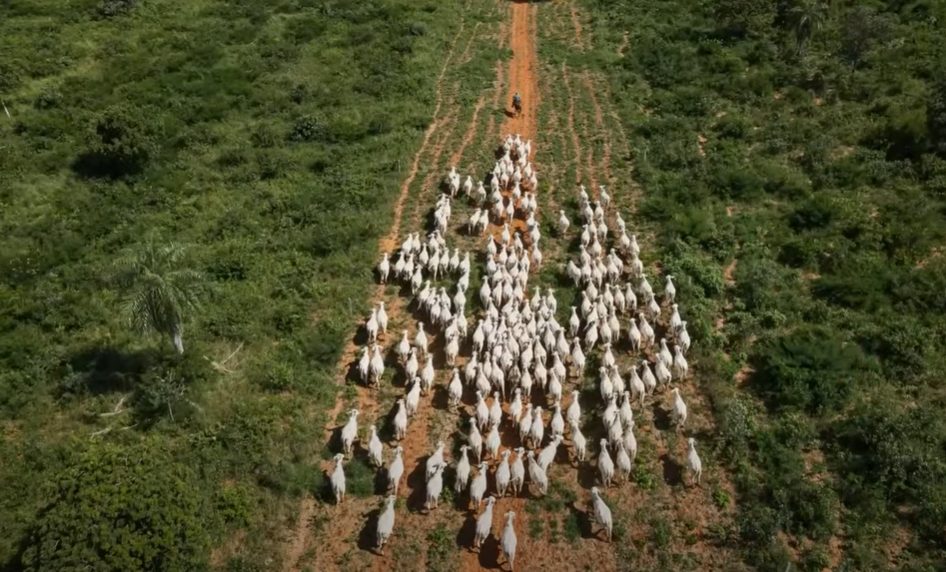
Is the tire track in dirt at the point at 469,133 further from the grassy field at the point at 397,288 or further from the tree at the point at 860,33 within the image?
the tree at the point at 860,33

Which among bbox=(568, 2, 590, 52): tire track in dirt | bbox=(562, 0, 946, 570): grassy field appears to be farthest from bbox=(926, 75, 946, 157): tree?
bbox=(568, 2, 590, 52): tire track in dirt

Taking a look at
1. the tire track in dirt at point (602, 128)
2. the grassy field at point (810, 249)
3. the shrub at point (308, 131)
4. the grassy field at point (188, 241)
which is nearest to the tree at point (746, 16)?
the grassy field at point (810, 249)

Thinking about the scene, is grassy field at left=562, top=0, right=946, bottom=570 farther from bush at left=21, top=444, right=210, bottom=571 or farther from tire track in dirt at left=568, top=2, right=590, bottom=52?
bush at left=21, top=444, right=210, bottom=571

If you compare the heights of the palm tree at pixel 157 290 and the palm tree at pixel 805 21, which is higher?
the palm tree at pixel 805 21

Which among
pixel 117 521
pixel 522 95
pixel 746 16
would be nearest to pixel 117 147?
pixel 522 95

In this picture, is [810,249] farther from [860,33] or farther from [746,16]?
[746,16]

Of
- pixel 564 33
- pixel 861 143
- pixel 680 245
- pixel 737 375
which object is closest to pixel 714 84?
pixel 861 143

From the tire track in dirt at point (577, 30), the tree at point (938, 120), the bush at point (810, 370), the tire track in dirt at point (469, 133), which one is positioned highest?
the tire track in dirt at point (577, 30)
